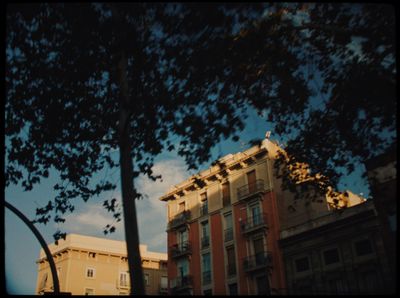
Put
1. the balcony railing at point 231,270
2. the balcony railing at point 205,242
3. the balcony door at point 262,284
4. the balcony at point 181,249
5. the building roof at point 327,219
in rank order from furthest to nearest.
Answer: the balcony at point 181,249, the balcony railing at point 205,242, the balcony railing at point 231,270, the balcony door at point 262,284, the building roof at point 327,219

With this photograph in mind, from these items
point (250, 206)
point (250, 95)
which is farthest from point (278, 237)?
point (250, 95)

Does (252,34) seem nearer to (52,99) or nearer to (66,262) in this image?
(52,99)

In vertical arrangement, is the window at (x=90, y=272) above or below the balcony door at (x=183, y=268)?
above

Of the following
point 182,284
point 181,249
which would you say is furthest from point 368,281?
point 181,249

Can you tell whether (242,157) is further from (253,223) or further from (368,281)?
(368,281)

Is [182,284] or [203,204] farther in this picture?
[203,204]

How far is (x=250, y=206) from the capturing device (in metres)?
35.1

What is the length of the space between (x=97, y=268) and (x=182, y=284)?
56.4 feet

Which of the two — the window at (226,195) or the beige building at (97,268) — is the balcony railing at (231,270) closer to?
the window at (226,195)

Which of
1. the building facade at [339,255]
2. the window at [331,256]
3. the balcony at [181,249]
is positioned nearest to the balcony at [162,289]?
the balcony at [181,249]

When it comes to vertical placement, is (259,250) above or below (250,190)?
below

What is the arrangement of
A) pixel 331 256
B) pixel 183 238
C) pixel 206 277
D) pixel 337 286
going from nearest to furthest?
1. pixel 337 286
2. pixel 331 256
3. pixel 206 277
4. pixel 183 238

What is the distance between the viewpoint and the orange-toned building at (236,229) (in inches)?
1259

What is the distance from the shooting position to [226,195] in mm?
37594
